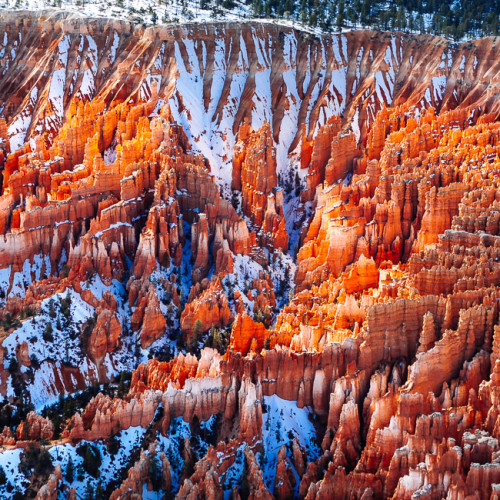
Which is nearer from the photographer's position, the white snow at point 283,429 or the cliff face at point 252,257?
the cliff face at point 252,257

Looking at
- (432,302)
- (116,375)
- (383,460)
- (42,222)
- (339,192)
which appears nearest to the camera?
(383,460)

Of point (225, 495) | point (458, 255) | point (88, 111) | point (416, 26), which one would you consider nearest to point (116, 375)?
point (225, 495)

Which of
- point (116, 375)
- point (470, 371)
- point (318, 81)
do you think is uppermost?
point (318, 81)

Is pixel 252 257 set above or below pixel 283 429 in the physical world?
above

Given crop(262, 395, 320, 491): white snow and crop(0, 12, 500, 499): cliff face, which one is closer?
crop(0, 12, 500, 499): cliff face

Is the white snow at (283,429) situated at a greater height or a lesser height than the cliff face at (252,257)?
lesser

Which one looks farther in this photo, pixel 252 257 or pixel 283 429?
pixel 252 257

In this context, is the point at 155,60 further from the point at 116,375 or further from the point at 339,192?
the point at 116,375

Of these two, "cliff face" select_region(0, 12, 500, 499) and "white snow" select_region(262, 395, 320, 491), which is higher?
"cliff face" select_region(0, 12, 500, 499)
